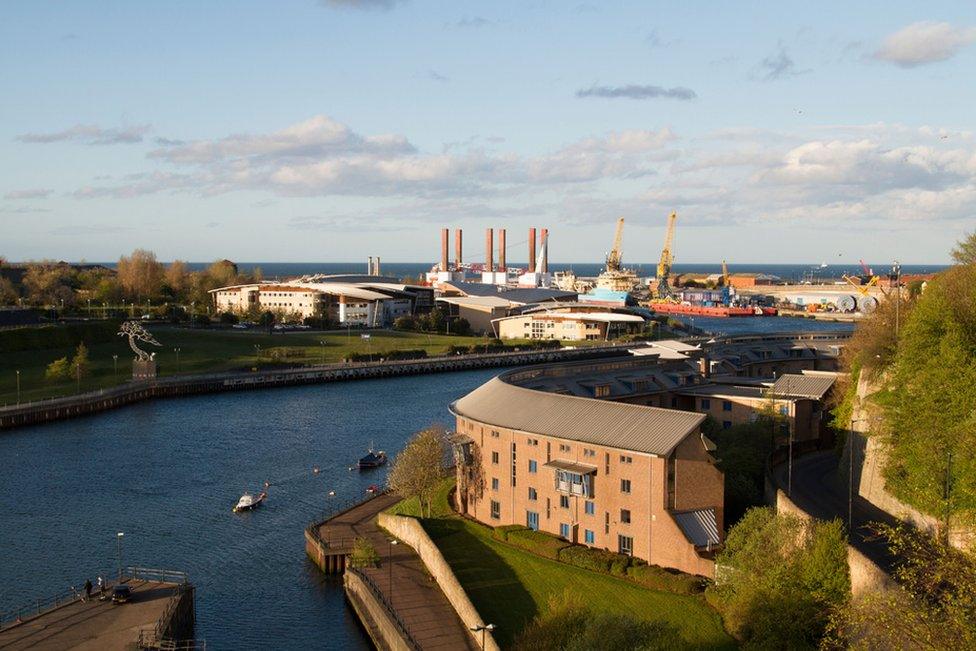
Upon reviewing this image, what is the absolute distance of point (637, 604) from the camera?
32.9 m

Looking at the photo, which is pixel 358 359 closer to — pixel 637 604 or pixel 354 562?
pixel 354 562

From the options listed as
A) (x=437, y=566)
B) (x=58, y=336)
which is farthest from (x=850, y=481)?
(x=58, y=336)

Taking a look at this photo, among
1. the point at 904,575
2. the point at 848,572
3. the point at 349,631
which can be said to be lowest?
the point at 349,631

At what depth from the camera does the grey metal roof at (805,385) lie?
175 ft

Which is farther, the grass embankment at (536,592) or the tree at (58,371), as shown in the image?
the tree at (58,371)

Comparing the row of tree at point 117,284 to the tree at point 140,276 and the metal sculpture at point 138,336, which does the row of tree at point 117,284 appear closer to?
the tree at point 140,276

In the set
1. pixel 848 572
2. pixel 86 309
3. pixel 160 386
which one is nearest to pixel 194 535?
pixel 848 572

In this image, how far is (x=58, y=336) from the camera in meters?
104

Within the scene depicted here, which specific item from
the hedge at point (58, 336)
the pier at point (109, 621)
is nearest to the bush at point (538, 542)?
the pier at point (109, 621)

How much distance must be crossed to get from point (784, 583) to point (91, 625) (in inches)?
876

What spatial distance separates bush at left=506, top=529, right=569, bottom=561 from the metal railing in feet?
20.2

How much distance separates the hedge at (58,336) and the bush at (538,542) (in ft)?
249

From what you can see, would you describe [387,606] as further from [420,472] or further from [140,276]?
[140,276]

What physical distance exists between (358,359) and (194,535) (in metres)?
66.6
